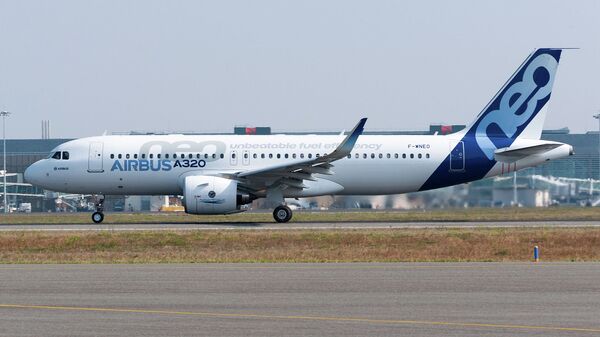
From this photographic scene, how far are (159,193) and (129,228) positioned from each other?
550 centimetres

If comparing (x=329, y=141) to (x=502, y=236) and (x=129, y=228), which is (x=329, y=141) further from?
(x=502, y=236)

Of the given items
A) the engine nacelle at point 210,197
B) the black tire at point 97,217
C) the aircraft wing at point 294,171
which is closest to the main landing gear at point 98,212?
the black tire at point 97,217

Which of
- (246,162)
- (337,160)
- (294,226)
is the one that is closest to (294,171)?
(337,160)

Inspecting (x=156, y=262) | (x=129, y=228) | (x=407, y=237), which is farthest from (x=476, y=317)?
(x=129, y=228)

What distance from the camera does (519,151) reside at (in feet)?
144

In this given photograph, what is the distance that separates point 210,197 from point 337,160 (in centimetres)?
588

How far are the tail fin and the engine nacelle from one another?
1095 cm

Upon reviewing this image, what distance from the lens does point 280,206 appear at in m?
43.9

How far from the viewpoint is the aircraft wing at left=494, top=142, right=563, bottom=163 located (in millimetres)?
43500

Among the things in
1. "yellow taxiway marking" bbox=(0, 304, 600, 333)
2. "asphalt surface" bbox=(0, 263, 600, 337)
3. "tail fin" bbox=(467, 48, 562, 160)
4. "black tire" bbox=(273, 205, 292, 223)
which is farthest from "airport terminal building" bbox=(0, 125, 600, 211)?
"yellow taxiway marking" bbox=(0, 304, 600, 333)

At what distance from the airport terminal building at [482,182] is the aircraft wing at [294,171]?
17.7 ft

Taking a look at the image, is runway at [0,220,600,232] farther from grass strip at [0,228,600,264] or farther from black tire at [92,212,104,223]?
grass strip at [0,228,600,264]

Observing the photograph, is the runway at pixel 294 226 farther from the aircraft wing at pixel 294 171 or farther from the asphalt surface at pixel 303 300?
the asphalt surface at pixel 303 300

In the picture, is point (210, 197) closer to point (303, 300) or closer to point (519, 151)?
point (519, 151)
